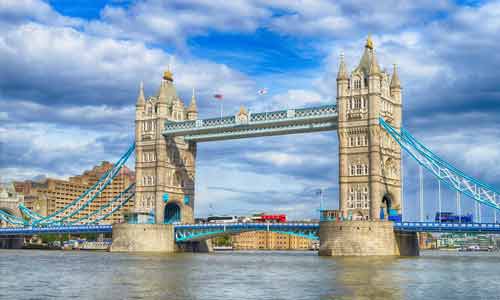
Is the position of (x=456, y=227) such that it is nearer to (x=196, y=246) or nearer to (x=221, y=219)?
(x=221, y=219)

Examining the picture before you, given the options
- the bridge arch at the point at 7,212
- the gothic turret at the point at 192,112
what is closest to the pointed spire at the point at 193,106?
the gothic turret at the point at 192,112

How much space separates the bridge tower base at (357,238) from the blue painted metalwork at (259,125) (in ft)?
52.0

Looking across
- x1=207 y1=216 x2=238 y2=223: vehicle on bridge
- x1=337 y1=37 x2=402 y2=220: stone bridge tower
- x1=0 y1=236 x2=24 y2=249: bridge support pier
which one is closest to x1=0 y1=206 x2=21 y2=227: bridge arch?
x1=0 y1=236 x2=24 y2=249: bridge support pier

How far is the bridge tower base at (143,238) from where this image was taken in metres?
109

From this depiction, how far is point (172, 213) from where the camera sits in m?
122

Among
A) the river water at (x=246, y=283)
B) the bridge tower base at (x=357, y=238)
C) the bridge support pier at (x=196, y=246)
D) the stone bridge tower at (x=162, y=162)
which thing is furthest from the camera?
the stone bridge tower at (x=162, y=162)

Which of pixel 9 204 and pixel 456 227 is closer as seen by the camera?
pixel 456 227

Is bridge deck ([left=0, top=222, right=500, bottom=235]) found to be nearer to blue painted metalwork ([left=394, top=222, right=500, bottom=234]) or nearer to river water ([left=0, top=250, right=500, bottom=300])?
blue painted metalwork ([left=394, top=222, right=500, bottom=234])

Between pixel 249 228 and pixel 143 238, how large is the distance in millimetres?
15481

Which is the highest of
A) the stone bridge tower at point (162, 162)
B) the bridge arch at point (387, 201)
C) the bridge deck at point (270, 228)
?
the stone bridge tower at point (162, 162)

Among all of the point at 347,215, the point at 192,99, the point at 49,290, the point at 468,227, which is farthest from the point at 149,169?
the point at 49,290

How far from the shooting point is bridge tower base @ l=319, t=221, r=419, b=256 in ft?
289

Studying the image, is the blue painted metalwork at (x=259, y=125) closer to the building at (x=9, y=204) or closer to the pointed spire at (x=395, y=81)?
the pointed spire at (x=395, y=81)

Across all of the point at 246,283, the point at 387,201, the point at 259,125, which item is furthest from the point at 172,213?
the point at 246,283
